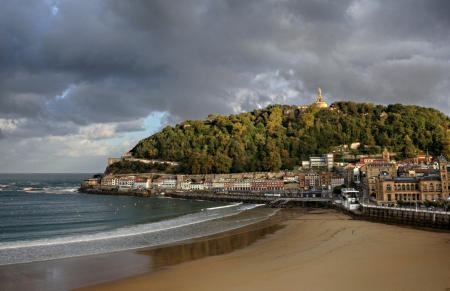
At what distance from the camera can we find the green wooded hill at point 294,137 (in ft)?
270

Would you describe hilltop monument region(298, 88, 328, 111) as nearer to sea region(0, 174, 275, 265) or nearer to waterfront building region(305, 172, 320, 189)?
waterfront building region(305, 172, 320, 189)

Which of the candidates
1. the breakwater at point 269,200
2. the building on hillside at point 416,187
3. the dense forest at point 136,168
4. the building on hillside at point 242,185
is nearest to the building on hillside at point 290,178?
the building on hillside at point 242,185

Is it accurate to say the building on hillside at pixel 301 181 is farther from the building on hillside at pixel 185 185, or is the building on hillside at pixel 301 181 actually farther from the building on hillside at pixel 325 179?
the building on hillside at pixel 185 185

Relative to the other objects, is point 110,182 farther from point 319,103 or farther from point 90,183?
point 319,103

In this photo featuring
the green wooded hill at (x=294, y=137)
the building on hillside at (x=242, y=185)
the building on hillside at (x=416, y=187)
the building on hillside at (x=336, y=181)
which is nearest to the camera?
the building on hillside at (x=416, y=187)

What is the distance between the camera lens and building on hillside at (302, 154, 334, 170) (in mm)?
78625

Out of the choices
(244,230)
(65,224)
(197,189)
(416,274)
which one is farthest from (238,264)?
(197,189)

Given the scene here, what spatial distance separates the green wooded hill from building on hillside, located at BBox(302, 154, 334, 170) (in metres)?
4.13

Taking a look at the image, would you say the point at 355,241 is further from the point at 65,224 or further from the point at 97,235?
the point at 65,224

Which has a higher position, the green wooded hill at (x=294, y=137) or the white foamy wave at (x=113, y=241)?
the green wooded hill at (x=294, y=137)

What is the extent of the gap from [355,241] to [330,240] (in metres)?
1.58

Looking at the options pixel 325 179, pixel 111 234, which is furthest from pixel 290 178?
pixel 111 234

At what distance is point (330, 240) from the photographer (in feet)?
70.9

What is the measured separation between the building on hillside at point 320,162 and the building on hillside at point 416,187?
41038 mm
